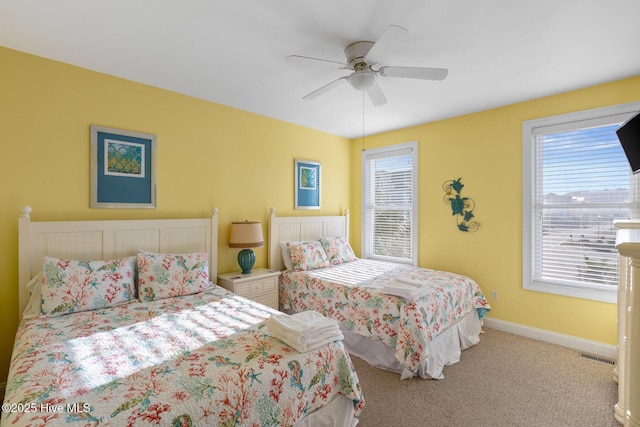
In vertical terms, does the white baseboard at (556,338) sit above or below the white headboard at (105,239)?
below

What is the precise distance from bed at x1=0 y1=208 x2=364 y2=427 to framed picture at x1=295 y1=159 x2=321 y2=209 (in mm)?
1754

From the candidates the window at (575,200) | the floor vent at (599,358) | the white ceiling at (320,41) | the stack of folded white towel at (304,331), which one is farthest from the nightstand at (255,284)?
the floor vent at (599,358)

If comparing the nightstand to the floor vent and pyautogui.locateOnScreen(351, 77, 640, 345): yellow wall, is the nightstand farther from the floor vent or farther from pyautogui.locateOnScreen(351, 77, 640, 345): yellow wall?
the floor vent

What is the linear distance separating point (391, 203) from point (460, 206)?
1051 mm

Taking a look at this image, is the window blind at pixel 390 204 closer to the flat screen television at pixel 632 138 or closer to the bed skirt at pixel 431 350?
Answer: the bed skirt at pixel 431 350

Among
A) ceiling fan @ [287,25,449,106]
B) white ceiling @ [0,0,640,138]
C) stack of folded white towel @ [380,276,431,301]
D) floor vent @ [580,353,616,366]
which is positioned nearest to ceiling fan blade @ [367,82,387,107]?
ceiling fan @ [287,25,449,106]

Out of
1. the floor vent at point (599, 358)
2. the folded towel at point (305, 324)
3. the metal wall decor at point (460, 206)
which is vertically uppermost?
the metal wall decor at point (460, 206)

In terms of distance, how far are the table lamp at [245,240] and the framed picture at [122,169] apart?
83cm

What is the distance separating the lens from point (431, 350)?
8.39 feet

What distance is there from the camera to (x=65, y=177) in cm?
249

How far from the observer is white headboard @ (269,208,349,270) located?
383cm

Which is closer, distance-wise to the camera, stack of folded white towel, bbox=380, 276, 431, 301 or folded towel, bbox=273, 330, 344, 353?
folded towel, bbox=273, 330, 344, 353

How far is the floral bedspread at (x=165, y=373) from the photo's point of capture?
1.15m

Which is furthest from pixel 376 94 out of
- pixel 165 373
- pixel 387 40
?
pixel 165 373
